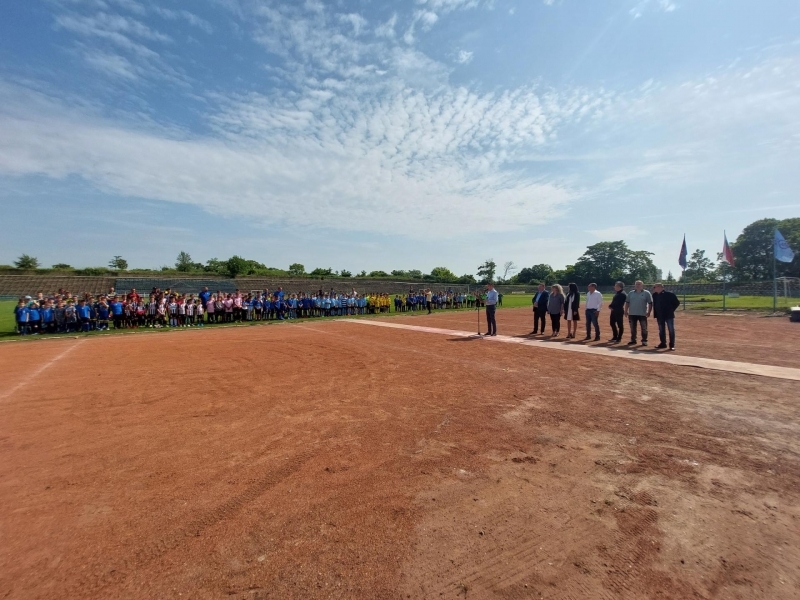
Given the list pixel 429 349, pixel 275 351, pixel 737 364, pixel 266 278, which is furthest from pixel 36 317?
pixel 266 278

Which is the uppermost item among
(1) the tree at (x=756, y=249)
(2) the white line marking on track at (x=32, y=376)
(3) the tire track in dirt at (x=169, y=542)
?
(1) the tree at (x=756, y=249)

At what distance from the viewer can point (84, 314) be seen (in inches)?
682

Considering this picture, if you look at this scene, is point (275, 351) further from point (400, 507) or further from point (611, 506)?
point (611, 506)

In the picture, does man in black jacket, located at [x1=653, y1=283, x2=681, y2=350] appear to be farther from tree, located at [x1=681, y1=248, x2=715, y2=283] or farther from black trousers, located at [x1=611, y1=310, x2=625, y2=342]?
tree, located at [x1=681, y1=248, x2=715, y2=283]

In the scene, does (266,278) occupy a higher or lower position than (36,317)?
higher

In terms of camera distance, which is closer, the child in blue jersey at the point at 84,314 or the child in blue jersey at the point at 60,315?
the child in blue jersey at the point at 60,315

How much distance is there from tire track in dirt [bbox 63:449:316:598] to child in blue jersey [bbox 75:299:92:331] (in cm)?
1918

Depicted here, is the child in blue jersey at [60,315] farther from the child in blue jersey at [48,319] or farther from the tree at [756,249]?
the tree at [756,249]

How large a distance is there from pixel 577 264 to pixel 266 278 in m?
80.9

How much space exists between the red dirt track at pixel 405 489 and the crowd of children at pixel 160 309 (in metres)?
9.82

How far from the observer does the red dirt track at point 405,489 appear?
242 cm

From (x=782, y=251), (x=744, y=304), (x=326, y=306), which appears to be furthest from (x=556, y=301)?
(x=744, y=304)

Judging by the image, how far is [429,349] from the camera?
37.0 feet

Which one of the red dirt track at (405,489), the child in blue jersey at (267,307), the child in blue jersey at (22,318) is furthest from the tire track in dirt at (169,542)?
the child in blue jersey at (267,307)
